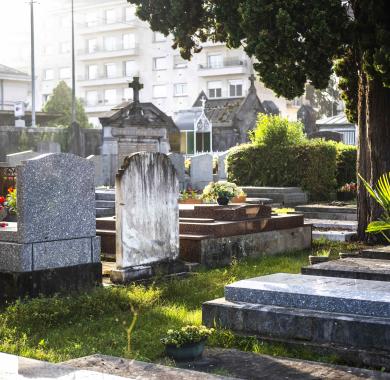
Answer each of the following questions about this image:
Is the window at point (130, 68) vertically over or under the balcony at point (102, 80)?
over

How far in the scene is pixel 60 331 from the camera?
7074 millimetres

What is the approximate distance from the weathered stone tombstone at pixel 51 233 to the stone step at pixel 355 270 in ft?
8.51

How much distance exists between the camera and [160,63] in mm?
58438

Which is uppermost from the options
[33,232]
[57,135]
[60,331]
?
[57,135]

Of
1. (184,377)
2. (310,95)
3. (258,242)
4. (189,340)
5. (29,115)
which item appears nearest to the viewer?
(184,377)

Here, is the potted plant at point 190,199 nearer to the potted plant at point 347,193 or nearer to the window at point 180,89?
the potted plant at point 347,193

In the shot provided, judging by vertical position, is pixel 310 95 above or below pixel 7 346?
above

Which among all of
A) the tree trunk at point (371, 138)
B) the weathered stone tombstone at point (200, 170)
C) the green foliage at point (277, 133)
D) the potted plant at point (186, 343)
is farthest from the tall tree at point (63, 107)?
the potted plant at point (186, 343)

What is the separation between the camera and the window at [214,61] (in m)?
54.7

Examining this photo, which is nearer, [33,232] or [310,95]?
[33,232]

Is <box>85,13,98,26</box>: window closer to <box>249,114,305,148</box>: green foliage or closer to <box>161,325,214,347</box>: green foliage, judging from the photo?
<box>249,114,305,148</box>: green foliage

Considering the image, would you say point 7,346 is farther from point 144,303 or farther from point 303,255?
point 303,255

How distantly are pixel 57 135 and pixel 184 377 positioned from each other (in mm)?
33050

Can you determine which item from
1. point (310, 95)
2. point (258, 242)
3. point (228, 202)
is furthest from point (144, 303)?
point (310, 95)
